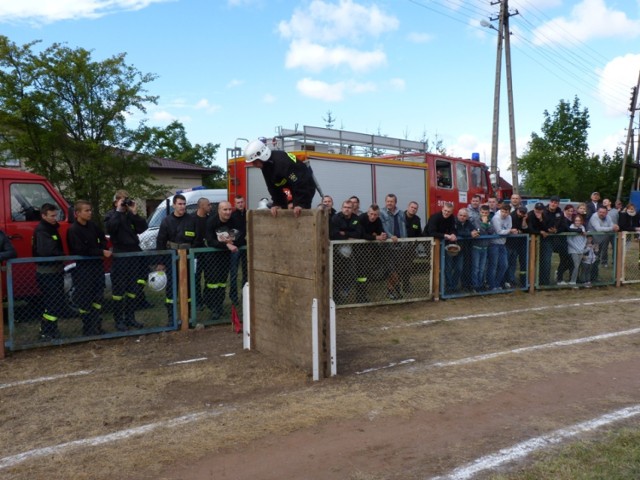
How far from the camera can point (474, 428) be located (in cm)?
441

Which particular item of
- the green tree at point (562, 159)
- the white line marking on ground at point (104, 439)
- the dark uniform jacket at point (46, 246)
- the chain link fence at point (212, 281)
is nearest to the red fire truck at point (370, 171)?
the chain link fence at point (212, 281)

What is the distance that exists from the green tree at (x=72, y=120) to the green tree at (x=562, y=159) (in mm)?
36712

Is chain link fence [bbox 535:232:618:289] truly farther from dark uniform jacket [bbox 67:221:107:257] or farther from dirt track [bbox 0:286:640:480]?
dark uniform jacket [bbox 67:221:107:257]

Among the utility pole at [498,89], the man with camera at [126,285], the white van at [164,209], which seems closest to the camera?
the man with camera at [126,285]

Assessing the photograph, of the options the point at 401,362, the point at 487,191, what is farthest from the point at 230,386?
the point at 487,191

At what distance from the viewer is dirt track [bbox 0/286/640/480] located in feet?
12.7

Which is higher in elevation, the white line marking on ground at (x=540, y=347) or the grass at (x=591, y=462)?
the white line marking on ground at (x=540, y=347)

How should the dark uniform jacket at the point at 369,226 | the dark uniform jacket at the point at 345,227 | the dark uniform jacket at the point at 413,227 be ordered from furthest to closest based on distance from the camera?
the dark uniform jacket at the point at 413,227 < the dark uniform jacket at the point at 369,226 < the dark uniform jacket at the point at 345,227

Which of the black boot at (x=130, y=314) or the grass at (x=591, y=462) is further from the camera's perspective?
the black boot at (x=130, y=314)

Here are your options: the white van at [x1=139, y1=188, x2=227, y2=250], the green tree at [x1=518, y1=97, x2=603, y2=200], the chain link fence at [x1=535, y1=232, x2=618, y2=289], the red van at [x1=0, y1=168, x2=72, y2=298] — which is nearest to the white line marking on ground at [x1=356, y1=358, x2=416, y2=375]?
the red van at [x1=0, y1=168, x2=72, y2=298]

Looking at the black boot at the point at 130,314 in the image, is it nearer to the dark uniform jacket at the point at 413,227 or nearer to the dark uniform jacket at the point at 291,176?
the dark uniform jacket at the point at 291,176

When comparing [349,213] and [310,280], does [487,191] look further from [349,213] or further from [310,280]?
[310,280]

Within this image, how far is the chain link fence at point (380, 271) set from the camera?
29.6 feet

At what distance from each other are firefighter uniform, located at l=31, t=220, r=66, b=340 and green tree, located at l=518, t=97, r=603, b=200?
143 feet
